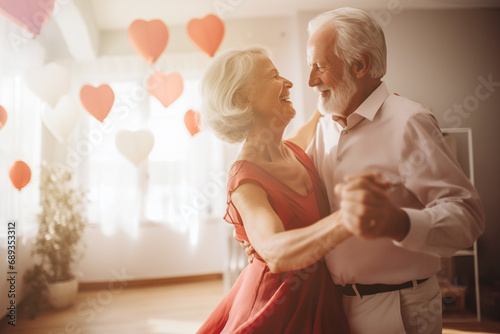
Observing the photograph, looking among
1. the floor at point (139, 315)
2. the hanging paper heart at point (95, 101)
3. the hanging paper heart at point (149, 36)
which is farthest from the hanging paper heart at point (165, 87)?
the floor at point (139, 315)

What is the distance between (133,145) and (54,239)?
129cm

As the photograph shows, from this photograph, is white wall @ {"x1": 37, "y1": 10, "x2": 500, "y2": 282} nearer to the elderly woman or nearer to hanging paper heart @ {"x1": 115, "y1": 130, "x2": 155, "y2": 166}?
hanging paper heart @ {"x1": 115, "y1": 130, "x2": 155, "y2": 166}

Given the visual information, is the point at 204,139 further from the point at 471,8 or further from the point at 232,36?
the point at 471,8

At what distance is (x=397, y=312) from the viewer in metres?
0.90

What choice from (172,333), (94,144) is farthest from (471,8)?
(94,144)

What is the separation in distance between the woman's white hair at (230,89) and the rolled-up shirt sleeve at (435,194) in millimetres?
434

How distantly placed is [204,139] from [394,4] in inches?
99.7

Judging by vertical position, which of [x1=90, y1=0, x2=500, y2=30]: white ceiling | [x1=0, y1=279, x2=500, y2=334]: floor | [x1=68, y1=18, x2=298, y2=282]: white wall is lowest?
[x1=0, y1=279, x2=500, y2=334]: floor

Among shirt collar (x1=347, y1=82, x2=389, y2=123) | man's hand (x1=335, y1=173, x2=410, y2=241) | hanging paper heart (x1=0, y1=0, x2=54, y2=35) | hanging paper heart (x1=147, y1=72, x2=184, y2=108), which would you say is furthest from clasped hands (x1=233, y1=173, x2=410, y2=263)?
hanging paper heart (x1=147, y1=72, x2=184, y2=108)

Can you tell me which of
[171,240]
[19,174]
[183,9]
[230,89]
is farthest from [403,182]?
[171,240]

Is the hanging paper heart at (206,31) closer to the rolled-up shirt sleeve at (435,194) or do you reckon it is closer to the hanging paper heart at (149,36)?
the hanging paper heart at (149,36)

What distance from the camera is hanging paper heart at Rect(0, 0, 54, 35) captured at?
1.96 m

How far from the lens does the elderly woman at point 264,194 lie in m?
0.86

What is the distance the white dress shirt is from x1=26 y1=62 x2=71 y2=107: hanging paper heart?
2.80 metres
